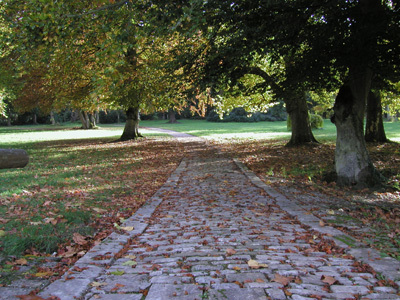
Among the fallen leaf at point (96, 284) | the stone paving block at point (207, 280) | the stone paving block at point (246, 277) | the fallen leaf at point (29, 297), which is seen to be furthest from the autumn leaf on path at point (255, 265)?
the fallen leaf at point (29, 297)

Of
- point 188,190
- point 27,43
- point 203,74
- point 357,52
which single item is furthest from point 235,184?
point 27,43

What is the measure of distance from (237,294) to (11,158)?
8.04 ft

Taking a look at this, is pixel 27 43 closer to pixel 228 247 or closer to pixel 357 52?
pixel 228 247

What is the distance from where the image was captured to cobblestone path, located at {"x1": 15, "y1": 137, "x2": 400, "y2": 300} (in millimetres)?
3096

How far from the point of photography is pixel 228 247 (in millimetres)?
4391

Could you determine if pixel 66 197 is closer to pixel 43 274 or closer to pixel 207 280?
pixel 43 274

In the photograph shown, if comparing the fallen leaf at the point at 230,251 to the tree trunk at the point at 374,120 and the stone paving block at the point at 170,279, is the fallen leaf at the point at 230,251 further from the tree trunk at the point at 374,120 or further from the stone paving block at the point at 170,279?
the tree trunk at the point at 374,120

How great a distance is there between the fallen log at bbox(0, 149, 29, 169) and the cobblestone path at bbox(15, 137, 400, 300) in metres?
1.23

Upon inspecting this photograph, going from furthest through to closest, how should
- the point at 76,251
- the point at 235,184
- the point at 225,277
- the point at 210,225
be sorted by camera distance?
the point at 235,184, the point at 210,225, the point at 76,251, the point at 225,277

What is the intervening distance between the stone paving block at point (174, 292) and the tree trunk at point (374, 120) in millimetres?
16973

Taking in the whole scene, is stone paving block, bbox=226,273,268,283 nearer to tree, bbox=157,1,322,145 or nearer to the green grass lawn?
tree, bbox=157,1,322,145

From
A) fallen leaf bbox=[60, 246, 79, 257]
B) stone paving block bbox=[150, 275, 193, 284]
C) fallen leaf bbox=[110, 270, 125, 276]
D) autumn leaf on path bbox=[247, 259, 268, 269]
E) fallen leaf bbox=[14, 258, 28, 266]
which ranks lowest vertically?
fallen leaf bbox=[60, 246, 79, 257]

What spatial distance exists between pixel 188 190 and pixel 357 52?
5.71 meters

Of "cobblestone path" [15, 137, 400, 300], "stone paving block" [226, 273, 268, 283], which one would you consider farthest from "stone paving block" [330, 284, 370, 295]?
"stone paving block" [226, 273, 268, 283]
